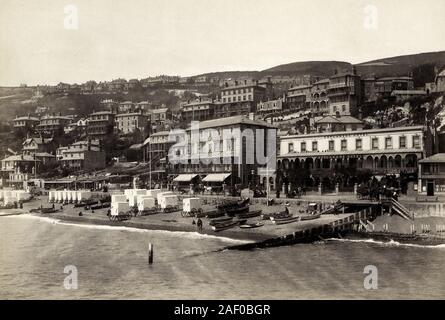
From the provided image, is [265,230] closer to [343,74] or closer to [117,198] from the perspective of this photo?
[117,198]

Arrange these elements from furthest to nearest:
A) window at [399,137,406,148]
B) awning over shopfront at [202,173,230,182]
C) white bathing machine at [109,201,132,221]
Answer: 1. awning over shopfront at [202,173,230,182]
2. window at [399,137,406,148]
3. white bathing machine at [109,201,132,221]

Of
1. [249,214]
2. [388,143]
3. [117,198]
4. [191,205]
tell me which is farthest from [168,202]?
[388,143]

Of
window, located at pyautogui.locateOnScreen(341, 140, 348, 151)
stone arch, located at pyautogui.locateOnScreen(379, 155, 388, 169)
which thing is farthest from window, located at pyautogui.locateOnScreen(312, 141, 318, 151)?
stone arch, located at pyautogui.locateOnScreen(379, 155, 388, 169)

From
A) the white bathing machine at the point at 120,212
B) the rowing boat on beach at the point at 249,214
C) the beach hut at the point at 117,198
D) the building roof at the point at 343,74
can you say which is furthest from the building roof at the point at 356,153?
the building roof at the point at 343,74

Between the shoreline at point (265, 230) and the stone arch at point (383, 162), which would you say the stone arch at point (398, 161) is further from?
the shoreline at point (265, 230)

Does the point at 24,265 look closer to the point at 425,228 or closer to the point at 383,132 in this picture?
the point at 425,228

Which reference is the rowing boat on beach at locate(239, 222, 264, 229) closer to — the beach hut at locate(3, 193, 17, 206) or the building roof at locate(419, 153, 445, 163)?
the building roof at locate(419, 153, 445, 163)
